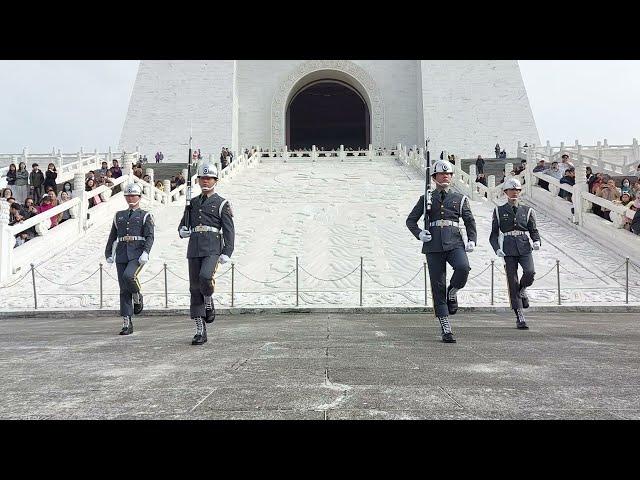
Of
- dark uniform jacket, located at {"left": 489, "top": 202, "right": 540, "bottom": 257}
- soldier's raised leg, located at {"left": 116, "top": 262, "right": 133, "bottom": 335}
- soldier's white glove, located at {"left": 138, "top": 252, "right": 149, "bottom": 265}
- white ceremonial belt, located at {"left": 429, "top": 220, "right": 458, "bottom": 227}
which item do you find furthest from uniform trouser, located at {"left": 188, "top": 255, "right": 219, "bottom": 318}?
dark uniform jacket, located at {"left": 489, "top": 202, "right": 540, "bottom": 257}

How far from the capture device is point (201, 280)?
4.91m

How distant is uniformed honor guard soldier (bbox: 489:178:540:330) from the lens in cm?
605

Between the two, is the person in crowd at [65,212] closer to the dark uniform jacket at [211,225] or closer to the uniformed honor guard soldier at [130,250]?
the uniformed honor guard soldier at [130,250]

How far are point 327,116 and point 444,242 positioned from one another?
36.4 m

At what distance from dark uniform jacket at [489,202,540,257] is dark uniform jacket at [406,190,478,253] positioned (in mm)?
1091

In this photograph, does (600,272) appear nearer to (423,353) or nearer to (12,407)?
(423,353)

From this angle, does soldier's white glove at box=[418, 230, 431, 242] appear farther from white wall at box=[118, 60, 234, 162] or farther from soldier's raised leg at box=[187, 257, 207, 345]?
white wall at box=[118, 60, 234, 162]

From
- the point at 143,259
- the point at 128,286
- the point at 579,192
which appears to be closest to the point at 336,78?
the point at 579,192

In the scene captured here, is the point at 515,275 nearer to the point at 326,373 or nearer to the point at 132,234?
→ the point at 326,373

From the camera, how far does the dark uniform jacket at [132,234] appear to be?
595 centimetres
